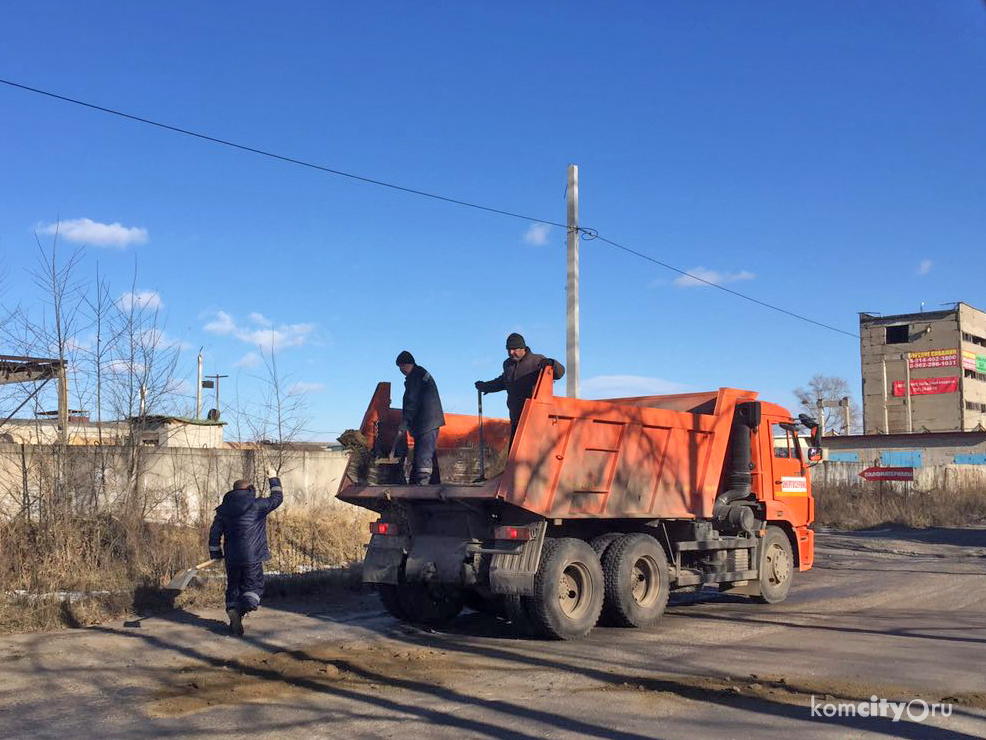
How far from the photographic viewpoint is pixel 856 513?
28.6m

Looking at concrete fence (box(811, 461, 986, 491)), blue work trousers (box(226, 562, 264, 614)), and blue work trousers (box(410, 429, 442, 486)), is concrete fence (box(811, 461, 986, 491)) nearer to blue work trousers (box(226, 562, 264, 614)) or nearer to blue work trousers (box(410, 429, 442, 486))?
blue work trousers (box(410, 429, 442, 486))

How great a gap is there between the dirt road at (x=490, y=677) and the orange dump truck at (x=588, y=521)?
0.41 meters

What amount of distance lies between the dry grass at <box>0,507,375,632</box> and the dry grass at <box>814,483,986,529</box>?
1951 centimetres

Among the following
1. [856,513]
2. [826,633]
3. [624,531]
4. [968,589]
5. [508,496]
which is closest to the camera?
[508,496]

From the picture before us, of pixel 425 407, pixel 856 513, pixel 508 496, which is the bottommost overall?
pixel 856 513

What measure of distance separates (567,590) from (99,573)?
5.78m

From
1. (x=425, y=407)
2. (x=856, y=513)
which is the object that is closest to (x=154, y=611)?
(x=425, y=407)

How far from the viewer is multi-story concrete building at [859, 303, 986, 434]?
7044 centimetres

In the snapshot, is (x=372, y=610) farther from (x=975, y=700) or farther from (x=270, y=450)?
(x=975, y=700)

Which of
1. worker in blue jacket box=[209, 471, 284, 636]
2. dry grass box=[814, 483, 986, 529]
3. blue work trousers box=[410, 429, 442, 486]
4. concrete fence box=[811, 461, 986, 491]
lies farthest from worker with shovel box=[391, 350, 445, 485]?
concrete fence box=[811, 461, 986, 491]

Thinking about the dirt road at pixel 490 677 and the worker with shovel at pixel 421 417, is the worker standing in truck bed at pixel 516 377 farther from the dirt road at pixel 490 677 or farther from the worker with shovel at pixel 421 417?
the dirt road at pixel 490 677

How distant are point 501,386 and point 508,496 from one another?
168 cm

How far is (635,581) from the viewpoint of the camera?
10.3 meters

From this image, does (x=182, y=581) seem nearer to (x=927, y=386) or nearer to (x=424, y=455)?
(x=424, y=455)
